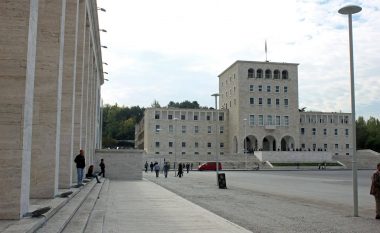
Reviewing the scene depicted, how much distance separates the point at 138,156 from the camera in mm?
33844

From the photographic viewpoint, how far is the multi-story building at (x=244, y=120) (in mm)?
89062

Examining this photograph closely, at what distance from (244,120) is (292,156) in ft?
38.4

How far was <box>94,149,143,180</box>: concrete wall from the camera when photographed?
3353 centimetres

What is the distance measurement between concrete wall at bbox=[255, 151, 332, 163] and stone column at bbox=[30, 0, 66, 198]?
71249 mm

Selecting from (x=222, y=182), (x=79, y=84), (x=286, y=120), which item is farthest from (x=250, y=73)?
(x=79, y=84)

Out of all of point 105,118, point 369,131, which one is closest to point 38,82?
point 369,131

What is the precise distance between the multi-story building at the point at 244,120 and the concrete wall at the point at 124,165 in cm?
5385

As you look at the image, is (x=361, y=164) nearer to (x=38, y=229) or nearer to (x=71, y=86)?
(x=71, y=86)

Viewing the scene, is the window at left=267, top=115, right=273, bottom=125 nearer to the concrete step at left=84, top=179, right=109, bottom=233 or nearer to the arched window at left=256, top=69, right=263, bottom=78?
the arched window at left=256, top=69, right=263, bottom=78

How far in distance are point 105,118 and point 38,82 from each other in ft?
399

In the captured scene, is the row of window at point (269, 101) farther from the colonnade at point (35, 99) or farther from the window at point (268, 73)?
the colonnade at point (35, 99)

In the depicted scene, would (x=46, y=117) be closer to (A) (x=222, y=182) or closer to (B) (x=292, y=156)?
(A) (x=222, y=182)

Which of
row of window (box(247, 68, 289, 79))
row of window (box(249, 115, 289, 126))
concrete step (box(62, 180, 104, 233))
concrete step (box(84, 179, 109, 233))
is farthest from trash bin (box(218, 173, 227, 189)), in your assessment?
row of window (box(247, 68, 289, 79))

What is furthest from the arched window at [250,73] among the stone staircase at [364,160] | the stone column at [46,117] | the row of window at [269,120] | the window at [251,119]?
the stone column at [46,117]
